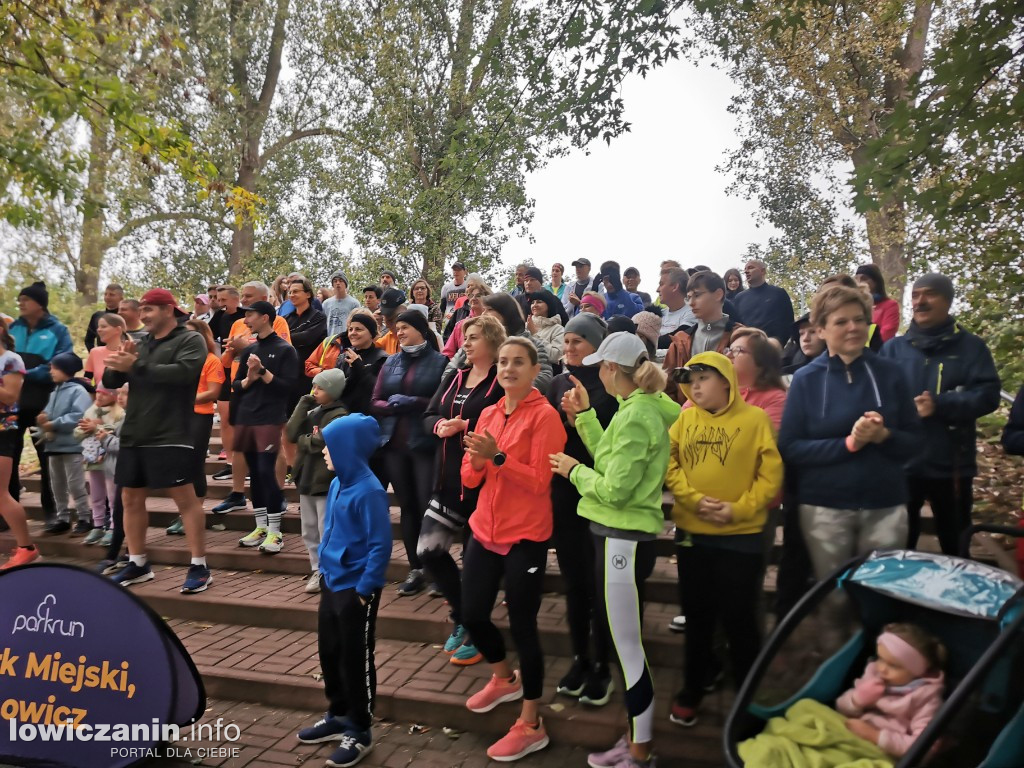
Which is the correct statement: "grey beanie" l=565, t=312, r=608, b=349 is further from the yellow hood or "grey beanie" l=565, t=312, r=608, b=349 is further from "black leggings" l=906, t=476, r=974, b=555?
"black leggings" l=906, t=476, r=974, b=555

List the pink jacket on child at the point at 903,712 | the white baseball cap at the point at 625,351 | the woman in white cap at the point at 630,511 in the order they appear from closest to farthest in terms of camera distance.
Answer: the pink jacket on child at the point at 903,712 < the woman in white cap at the point at 630,511 < the white baseball cap at the point at 625,351

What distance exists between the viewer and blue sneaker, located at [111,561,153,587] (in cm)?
539

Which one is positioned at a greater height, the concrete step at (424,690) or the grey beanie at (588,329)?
the grey beanie at (588,329)

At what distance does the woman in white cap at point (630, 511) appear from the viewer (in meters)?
3.08

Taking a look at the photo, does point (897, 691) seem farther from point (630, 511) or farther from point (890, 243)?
point (890, 243)

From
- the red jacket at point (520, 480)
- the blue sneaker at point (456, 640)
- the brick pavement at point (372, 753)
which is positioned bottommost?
the brick pavement at point (372, 753)

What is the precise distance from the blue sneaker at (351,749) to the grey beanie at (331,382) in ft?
8.28

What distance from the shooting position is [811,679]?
269cm

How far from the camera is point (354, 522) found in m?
3.44

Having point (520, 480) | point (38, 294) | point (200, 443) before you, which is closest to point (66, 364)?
point (38, 294)

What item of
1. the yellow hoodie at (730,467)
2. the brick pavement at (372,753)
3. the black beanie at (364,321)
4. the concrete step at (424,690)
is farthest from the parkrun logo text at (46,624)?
the yellow hoodie at (730,467)

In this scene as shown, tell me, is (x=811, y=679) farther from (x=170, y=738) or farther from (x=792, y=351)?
(x=792, y=351)

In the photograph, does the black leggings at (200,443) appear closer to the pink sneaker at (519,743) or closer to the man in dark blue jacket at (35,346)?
the man in dark blue jacket at (35,346)

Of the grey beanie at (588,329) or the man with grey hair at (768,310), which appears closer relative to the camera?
the grey beanie at (588,329)
